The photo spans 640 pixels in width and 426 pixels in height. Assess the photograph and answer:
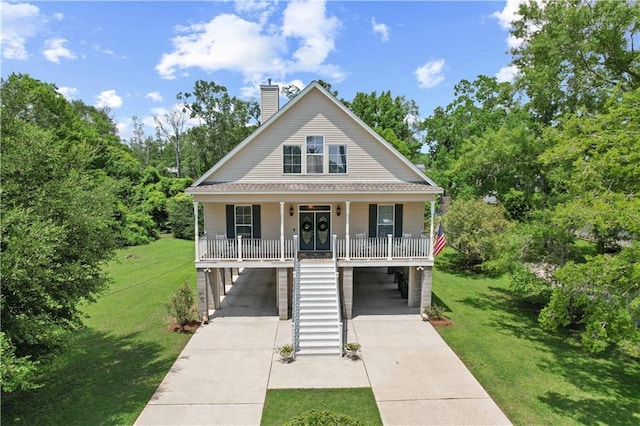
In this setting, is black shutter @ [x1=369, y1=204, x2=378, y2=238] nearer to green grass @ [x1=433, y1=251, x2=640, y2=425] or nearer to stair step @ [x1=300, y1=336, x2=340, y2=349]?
Result: green grass @ [x1=433, y1=251, x2=640, y2=425]

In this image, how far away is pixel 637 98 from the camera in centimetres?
952

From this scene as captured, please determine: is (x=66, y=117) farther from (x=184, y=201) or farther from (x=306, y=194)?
(x=306, y=194)

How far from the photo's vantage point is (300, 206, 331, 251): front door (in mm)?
16688

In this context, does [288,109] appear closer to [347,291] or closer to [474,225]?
[347,291]

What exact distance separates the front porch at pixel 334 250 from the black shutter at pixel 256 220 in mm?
708

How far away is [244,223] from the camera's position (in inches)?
642

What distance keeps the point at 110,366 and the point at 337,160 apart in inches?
452

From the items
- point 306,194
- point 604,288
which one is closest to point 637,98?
point 604,288

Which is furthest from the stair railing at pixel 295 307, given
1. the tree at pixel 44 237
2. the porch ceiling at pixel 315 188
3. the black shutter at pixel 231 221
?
the tree at pixel 44 237

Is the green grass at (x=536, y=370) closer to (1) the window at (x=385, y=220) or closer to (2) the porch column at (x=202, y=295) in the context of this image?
A: (1) the window at (x=385, y=220)

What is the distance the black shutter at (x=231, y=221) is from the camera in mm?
16141

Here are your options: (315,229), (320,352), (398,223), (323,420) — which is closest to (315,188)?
(315,229)

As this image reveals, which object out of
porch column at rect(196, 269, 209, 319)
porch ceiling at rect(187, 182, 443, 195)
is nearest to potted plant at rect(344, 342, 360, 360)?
porch ceiling at rect(187, 182, 443, 195)

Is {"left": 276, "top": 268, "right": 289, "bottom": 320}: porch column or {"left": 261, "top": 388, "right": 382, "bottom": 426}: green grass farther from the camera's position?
{"left": 276, "top": 268, "right": 289, "bottom": 320}: porch column
